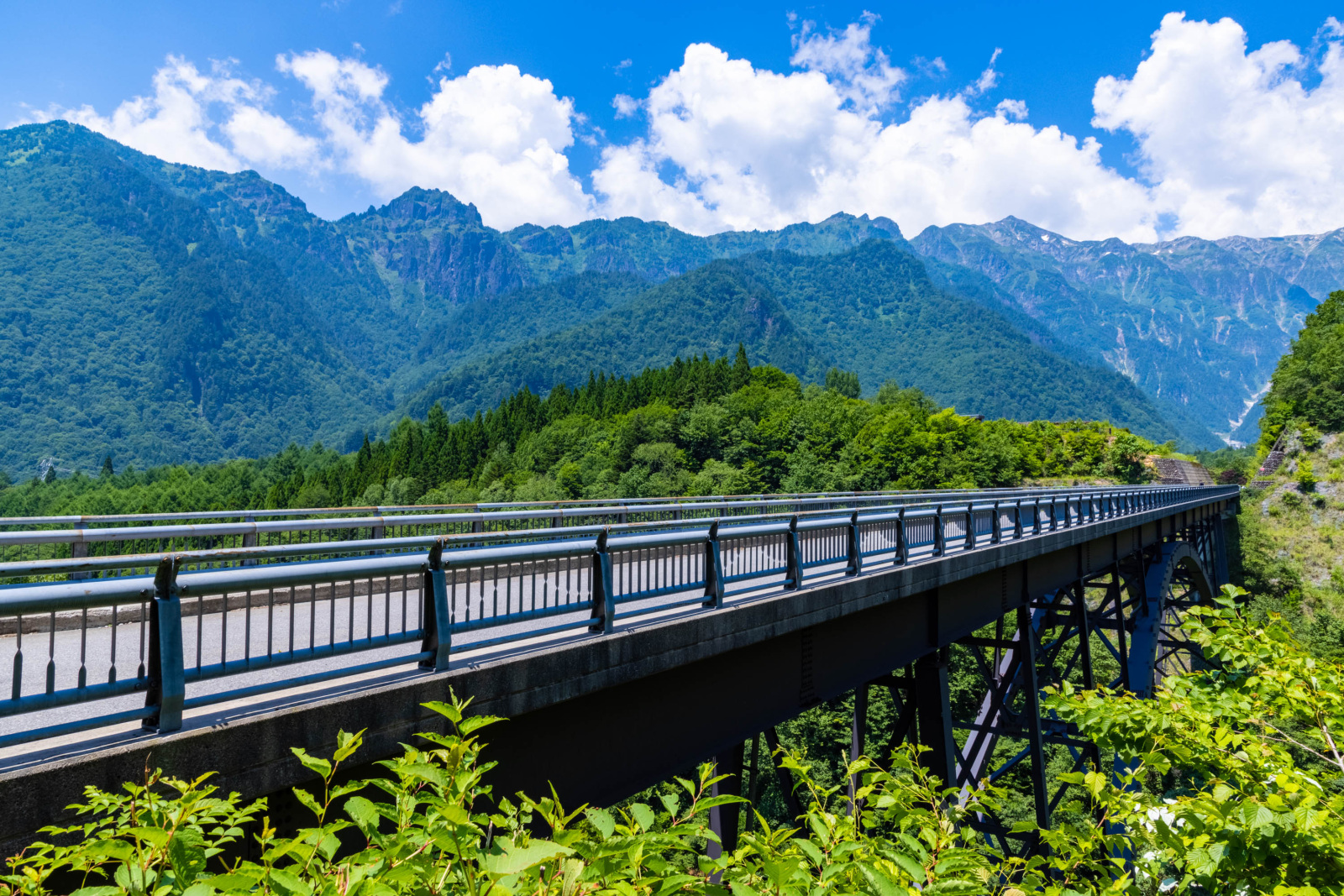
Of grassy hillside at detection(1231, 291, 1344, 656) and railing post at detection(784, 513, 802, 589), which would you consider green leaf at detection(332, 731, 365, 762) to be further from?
grassy hillside at detection(1231, 291, 1344, 656)

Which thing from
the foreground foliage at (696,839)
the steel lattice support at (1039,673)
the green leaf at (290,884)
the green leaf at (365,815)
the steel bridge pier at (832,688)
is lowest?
the steel lattice support at (1039,673)

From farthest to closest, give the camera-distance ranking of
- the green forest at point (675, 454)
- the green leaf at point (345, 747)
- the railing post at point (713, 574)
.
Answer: the green forest at point (675, 454) < the railing post at point (713, 574) < the green leaf at point (345, 747)

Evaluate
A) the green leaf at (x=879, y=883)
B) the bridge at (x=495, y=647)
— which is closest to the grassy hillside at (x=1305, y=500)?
the bridge at (x=495, y=647)

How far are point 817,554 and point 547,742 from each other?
5601 millimetres

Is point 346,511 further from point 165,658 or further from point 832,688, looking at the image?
point 165,658

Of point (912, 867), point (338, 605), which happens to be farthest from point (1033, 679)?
point (912, 867)

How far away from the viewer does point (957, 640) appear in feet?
42.6

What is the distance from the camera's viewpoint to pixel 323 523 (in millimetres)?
9773

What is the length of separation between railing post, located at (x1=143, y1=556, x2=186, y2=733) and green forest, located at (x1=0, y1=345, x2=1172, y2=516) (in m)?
72.9

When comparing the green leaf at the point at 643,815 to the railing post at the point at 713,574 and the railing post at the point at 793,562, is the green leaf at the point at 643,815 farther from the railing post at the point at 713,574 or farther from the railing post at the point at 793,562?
the railing post at the point at 793,562

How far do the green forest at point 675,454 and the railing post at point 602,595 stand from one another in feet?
233

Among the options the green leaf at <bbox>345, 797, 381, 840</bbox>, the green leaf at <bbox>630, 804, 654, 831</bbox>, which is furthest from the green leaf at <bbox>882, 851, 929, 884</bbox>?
the green leaf at <bbox>345, 797, 381, 840</bbox>

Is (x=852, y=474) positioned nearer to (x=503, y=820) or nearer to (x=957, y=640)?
(x=957, y=640)

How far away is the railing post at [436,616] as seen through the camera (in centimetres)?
514
